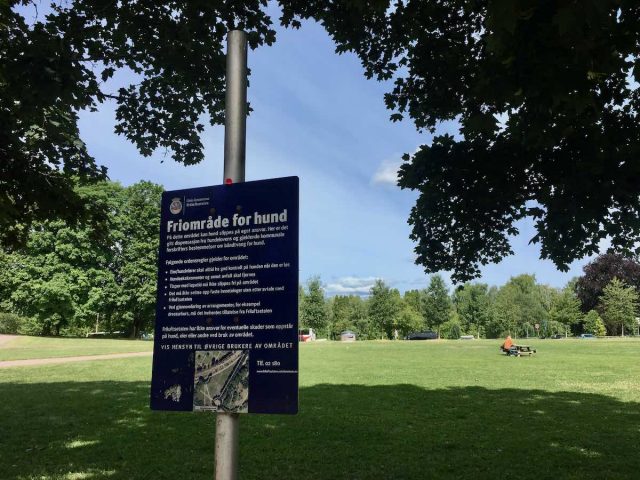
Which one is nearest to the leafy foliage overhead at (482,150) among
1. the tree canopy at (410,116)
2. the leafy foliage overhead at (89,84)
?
the tree canopy at (410,116)

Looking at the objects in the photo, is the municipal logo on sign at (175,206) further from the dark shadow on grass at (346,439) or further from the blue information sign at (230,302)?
the dark shadow on grass at (346,439)

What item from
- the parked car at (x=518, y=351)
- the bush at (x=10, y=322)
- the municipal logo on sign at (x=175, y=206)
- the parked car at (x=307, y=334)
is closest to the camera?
the municipal logo on sign at (x=175, y=206)

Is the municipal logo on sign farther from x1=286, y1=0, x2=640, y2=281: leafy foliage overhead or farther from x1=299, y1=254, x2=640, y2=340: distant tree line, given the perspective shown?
x1=299, y1=254, x2=640, y2=340: distant tree line

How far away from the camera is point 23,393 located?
44.3 feet

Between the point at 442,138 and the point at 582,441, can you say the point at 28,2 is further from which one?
the point at 582,441

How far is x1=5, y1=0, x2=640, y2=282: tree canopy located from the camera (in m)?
7.23

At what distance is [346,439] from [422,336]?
81740 millimetres

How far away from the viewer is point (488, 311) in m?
89.1

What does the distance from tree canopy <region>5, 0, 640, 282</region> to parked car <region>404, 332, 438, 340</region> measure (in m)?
79.1

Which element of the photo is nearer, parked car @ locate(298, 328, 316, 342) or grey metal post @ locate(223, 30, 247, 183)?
grey metal post @ locate(223, 30, 247, 183)

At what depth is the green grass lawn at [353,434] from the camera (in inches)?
266

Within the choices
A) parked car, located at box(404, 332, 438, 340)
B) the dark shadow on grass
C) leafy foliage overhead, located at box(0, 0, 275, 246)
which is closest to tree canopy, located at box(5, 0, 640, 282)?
leafy foliage overhead, located at box(0, 0, 275, 246)

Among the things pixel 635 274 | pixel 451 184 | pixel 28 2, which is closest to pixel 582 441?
pixel 451 184

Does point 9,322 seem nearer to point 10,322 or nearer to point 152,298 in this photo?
point 10,322
